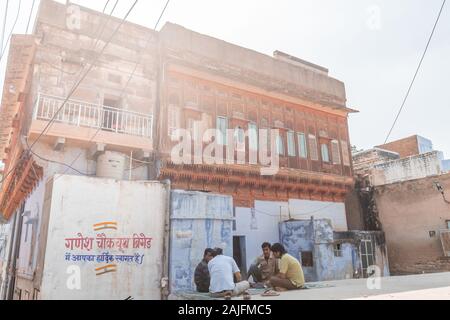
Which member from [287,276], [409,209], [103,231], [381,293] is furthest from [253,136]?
[381,293]

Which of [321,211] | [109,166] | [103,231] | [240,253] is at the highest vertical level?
[109,166]

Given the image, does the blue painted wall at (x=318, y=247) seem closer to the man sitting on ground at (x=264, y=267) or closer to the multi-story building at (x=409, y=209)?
the multi-story building at (x=409, y=209)

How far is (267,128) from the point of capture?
627 inches

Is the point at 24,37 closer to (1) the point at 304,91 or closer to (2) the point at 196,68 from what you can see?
(2) the point at 196,68

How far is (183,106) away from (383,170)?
11873 mm

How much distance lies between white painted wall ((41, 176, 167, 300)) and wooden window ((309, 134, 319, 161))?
855cm

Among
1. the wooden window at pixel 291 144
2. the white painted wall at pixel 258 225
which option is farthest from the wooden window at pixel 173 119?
the wooden window at pixel 291 144

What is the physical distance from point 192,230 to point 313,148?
8.50 m

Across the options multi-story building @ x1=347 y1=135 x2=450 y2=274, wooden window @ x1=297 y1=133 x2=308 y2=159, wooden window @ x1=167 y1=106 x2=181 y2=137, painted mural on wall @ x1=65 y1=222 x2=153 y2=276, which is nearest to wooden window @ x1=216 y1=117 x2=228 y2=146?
wooden window @ x1=167 y1=106 x2=181 y2=137

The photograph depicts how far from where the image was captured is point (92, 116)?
11867mm

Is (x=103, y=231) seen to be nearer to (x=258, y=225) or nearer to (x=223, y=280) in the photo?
(x=223, y=280)

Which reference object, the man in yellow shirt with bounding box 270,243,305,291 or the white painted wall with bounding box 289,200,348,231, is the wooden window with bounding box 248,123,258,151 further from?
the man in yellow shirt with bounding box 270,243,305,291

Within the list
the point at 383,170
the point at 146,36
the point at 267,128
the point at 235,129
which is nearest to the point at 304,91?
the point at 267,128

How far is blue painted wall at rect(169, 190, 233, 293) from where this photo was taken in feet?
35.0
